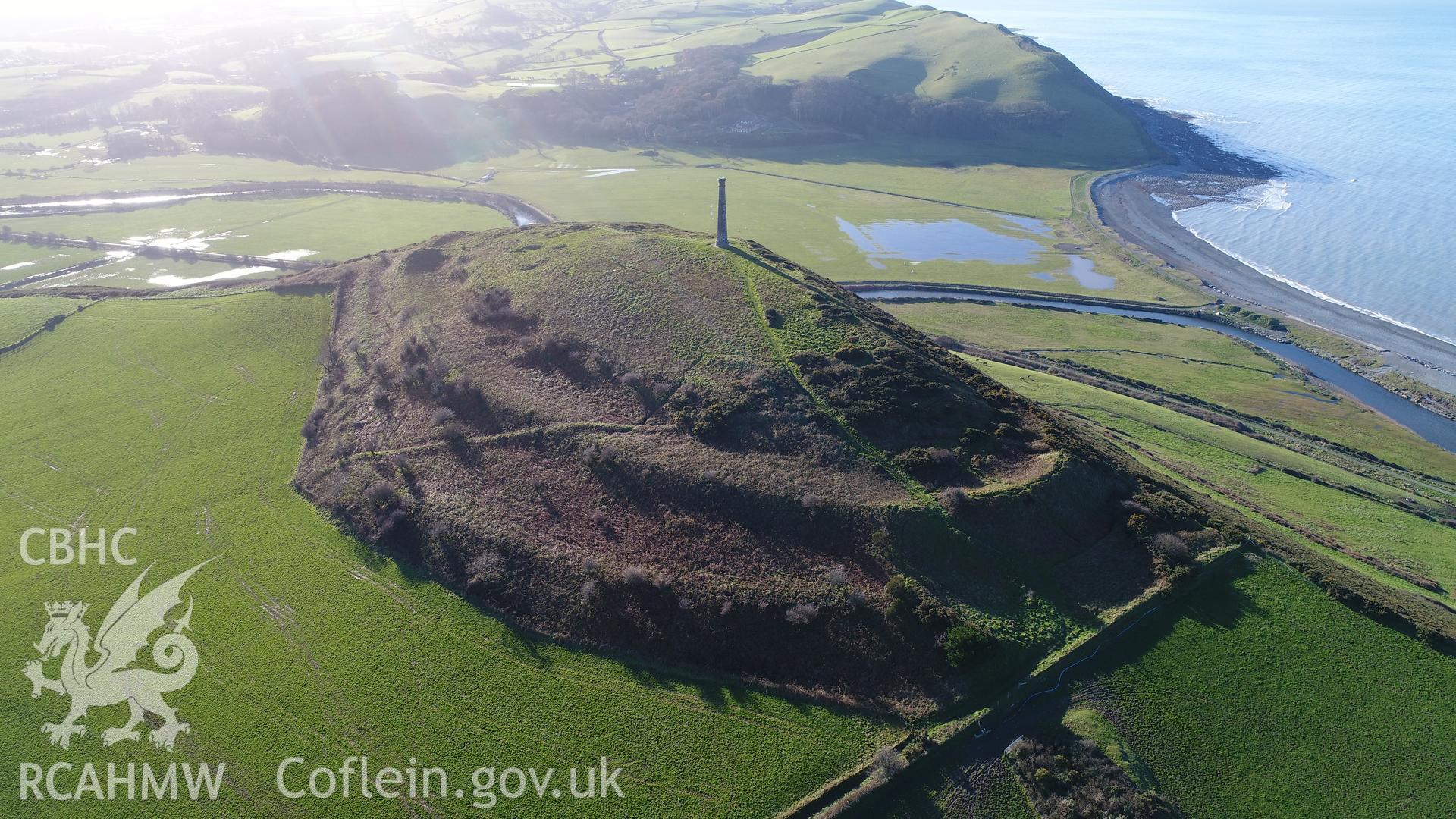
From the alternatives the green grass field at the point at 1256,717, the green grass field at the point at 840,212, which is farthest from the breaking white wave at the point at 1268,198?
the green grass field at the point at 1256,717

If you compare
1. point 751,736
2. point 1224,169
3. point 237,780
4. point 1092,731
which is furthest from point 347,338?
point 1224,169

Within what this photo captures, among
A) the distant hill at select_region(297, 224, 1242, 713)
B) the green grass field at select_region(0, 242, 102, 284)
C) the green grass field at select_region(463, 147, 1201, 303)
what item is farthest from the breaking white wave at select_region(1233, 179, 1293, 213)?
the green grass field at select_region(0, 242, 102, 284)

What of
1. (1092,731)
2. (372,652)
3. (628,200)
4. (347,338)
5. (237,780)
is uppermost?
(628,200)

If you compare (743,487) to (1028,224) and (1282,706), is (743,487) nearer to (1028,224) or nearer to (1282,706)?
(1282,706)

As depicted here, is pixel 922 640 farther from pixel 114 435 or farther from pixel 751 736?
pixel 114 435

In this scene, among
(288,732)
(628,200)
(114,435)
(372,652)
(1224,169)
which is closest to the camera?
(288,732)

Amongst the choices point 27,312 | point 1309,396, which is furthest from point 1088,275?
point 27,312
